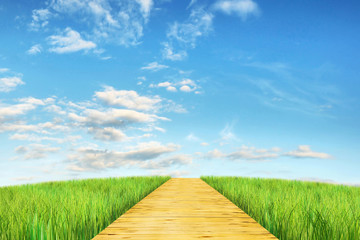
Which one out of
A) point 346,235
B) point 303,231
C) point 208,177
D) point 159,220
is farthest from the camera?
point 208,177

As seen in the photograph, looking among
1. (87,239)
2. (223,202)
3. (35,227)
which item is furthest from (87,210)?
(223,202)

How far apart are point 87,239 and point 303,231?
3.29 m

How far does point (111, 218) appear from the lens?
6000mm

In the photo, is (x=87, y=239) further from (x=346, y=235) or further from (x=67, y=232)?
(x=346, y=235)

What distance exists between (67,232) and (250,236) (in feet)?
8.73

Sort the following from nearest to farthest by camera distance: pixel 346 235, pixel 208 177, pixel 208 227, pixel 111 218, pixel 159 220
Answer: pixel 346 235, pixel 208 227, pixel 159 220, pixel 111 218, pixel 208 177

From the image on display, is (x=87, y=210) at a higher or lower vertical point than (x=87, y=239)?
higher

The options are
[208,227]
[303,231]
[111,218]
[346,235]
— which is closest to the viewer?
[346,235]

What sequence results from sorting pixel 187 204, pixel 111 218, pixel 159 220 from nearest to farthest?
pixel 159 220, pixel 111 218, pixel 187 204

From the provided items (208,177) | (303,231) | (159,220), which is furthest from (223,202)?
(208,177)

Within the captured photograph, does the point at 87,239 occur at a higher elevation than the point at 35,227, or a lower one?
lower

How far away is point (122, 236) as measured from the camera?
4.02 m

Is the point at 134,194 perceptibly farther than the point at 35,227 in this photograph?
Yes

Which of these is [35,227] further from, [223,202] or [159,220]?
[223,202]
